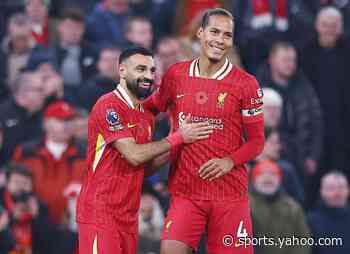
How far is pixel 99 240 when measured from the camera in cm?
1029

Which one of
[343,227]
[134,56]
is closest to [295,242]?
[343,227]

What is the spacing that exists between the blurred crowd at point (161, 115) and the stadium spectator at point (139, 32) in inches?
0.5

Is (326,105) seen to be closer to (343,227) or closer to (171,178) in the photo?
(343,227)

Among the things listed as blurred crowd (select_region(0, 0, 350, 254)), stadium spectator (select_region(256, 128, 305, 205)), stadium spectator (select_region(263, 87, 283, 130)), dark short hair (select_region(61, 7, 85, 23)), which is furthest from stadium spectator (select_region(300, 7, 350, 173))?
dark short hair (select_region(61, 7, 85, 23))

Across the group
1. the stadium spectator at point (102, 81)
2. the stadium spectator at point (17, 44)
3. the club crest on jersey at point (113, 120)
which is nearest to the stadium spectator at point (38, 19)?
the stadium spectator at point (17, 44)

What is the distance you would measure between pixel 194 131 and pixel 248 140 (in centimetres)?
48

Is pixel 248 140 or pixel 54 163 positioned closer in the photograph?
pixel 248 140

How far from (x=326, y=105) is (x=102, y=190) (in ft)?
18.6

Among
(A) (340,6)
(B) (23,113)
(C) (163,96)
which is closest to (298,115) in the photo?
(A) (340,6)

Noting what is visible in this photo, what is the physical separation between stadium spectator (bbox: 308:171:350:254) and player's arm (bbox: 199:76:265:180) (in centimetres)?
346

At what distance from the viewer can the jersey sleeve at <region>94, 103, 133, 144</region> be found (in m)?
10.3

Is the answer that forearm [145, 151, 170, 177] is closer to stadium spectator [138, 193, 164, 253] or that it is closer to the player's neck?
the player's neck

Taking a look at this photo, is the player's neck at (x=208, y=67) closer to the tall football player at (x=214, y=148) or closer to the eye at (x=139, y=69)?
the tall football player at (x=214, y=148)

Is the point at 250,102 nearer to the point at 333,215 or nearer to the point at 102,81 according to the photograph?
the point at 333,215
